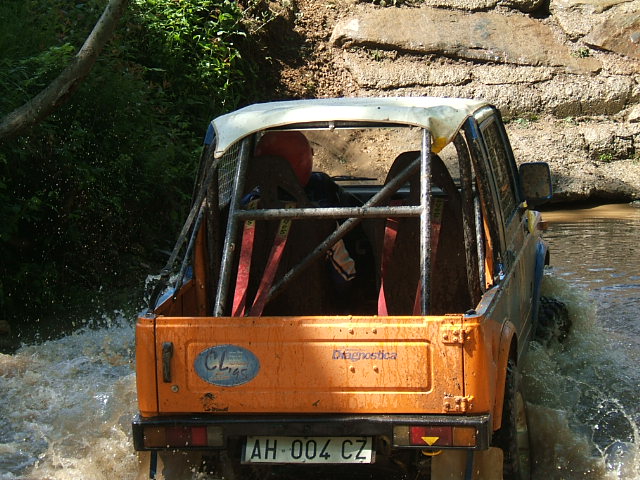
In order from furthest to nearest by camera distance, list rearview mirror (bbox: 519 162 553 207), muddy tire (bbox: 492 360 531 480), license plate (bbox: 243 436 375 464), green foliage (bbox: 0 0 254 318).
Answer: green foliage (bbox: 0 0 254 318), rearview mirror (bbox: 519 162 553 207), muddy tire (bbox: 492 360 531 480), license plate (bbox: 243 436 375 464)

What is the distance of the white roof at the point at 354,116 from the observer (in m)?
4.22

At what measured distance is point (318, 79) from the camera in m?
14.5

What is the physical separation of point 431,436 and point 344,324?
543 mm

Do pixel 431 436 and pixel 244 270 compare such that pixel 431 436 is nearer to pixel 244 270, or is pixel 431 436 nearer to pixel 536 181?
pixel 244 270

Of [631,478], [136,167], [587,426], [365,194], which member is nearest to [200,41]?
[136,167]

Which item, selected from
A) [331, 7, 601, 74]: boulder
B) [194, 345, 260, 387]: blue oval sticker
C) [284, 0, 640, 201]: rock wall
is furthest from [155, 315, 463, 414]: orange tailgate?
[331, 7, 601, 74]: boulder

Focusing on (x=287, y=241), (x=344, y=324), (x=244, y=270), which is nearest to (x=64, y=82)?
(x=287, y=241)

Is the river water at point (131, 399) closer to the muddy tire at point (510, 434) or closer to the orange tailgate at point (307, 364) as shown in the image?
the muddy tire at point (510, 434)

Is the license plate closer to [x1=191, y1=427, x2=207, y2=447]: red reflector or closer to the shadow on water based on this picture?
[x1=191, y1=427, x2=207, y2=447]: red reflector

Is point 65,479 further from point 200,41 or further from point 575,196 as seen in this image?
point 575,196

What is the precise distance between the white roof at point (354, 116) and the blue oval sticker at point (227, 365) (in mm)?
980

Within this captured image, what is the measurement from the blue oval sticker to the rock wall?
10184 mm

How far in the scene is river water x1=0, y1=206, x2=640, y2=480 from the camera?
15.3 feet

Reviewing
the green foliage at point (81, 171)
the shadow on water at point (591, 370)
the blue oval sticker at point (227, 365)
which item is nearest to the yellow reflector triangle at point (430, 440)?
the blue oval sticker at point (227, 365)
